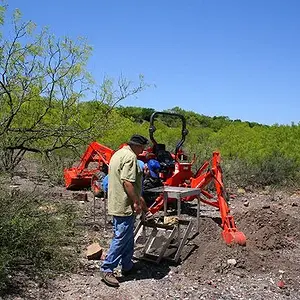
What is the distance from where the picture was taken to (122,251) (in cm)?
621

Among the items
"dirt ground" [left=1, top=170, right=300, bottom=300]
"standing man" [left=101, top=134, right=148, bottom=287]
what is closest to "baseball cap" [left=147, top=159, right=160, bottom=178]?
"dirt ground" [left=1, top=170, right=300, bottom=300]

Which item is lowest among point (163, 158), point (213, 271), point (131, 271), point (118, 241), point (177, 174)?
point (131, 271)

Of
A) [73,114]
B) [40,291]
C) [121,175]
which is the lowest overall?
[40,291]

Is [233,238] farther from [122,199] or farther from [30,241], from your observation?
[30,241]

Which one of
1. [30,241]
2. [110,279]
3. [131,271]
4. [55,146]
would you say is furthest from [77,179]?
[110,279]

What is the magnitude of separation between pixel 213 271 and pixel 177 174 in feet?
11.8

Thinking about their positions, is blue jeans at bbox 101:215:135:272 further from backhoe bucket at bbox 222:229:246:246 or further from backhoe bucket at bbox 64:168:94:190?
backhoe bucket at bbox 64:168:94:190

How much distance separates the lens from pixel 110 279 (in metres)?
5.96

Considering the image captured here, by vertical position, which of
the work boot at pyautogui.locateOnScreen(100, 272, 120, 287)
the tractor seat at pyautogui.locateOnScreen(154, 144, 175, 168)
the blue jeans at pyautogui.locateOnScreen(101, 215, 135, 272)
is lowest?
the work boot at pyautogui.locateOnScreen(100, 272, 120, 287)

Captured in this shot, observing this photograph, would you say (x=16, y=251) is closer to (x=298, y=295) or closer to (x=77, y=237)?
(x=77, y=237)

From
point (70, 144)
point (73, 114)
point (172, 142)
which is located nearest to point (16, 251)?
point (70, 144)

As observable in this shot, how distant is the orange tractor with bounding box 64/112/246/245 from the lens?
7.55 meters

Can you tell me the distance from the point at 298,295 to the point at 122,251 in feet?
7.55

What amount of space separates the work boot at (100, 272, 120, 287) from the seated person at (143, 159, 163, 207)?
12.2ft
